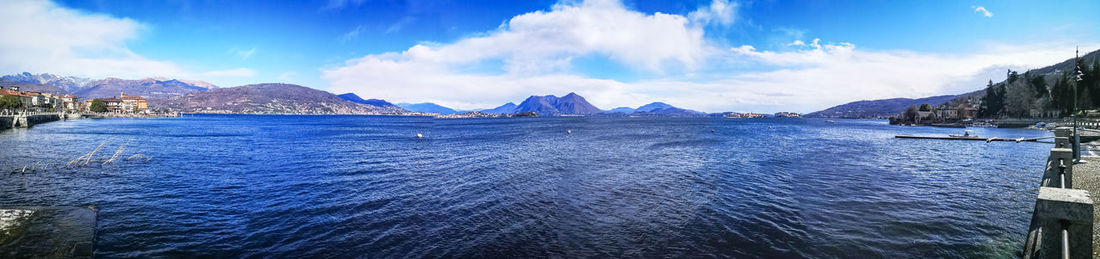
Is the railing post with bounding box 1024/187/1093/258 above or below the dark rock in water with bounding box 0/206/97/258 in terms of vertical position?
above

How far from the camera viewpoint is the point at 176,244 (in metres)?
12.4

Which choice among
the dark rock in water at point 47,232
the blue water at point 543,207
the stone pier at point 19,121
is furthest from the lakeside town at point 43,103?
the dark rock in water at point 47,232

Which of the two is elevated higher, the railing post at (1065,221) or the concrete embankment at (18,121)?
the concrete embankment at (18,121)

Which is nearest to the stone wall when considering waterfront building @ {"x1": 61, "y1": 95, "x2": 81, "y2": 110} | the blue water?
the blue water

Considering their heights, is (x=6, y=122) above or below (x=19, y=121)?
Result: below

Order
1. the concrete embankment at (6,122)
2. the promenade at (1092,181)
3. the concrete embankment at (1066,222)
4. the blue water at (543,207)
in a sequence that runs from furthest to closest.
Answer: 1. the concrete embankment at (6,122)
2. the blue water at (543,207)
3. the promenade at (1092,181)
4. the concrete embankment at (1066,222)

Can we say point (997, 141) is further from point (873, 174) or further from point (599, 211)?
point (599, 211)

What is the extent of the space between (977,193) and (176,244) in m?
31.5

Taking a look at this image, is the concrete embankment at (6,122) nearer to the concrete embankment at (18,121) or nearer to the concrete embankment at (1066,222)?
the concrete embankment at (18,121)

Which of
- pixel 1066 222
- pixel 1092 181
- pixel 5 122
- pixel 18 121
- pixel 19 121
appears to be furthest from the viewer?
pixel 19 121

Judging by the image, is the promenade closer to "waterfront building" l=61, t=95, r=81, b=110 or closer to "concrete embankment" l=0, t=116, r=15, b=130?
"concrete embankment" l=0, t=116, r=15, b=130

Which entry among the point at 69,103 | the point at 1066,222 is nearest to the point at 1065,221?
the point at 1066,222

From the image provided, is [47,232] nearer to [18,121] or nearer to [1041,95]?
[18,121]

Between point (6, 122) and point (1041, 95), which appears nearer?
point (6, 122)
